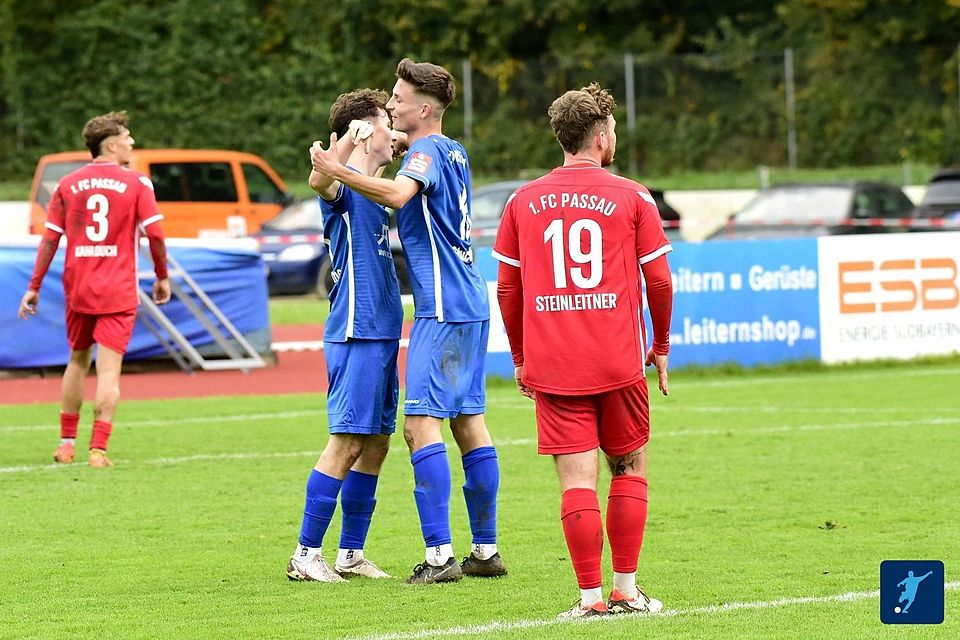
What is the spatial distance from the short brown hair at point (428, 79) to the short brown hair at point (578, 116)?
31.2 inches

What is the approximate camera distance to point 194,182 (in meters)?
28.8

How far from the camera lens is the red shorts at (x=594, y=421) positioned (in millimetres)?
6465

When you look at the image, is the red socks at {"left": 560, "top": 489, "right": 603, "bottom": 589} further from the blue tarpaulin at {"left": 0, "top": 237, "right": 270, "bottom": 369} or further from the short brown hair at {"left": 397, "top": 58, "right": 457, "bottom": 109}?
the blue tarpaulin at {"left": 0, "top": 237, "right": 270, "bottom": 369}

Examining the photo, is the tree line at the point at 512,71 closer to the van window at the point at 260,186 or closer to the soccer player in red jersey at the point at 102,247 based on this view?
the van window at the point at 260,186

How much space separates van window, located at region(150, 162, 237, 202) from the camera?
28422 millimetres

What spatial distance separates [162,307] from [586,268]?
11704 millimetres

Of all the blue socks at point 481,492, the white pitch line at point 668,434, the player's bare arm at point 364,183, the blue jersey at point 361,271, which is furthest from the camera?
the white pitch line at point 668,434

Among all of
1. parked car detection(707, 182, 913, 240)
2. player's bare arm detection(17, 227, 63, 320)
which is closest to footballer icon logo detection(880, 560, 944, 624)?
player's bare arm detection(17, 227, 63, 320)

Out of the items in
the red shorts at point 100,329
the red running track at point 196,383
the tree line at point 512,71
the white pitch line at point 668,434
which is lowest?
the white pitch line at point 668,434

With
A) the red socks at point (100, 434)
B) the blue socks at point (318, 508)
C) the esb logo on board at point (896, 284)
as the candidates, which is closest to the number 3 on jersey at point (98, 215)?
the red socks at point (100, 434)

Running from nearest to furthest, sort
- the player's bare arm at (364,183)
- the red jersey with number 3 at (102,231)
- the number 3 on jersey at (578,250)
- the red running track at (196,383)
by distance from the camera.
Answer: the number 3 on jersey at (578,250)
the player's bare arm at (364,183)
the red jersey with number 3 at (102,231)
the red running track at (196,383)

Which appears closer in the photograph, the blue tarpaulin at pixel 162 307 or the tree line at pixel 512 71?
the blue tarpaulin at pixel 162 307

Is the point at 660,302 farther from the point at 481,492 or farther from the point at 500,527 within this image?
the point at 500,527

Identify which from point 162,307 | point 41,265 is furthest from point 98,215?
point 162,307
